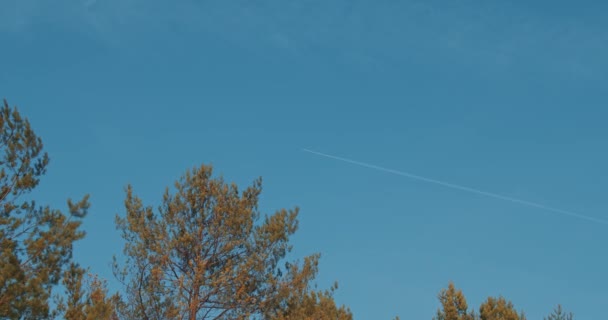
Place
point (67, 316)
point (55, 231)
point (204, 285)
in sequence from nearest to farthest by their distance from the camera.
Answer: point (67, 316) < point (55, 231) < point (204, 285)

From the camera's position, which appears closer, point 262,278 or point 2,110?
point 2,110

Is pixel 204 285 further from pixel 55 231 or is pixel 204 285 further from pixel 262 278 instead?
pixel 55 231

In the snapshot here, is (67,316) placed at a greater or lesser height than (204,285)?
lesser

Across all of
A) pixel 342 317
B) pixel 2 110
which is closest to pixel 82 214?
pixel 2 110

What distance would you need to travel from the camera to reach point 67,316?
1597 centimetres

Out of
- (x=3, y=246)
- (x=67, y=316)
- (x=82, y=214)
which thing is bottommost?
(x=67, y=316)

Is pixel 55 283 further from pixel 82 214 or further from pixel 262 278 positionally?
pixel 262 278

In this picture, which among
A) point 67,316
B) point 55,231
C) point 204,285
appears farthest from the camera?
point 204,285

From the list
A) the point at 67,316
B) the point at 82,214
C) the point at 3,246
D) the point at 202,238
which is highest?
the point at 202,238

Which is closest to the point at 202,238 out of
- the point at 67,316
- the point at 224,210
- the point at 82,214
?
the point at 224,210

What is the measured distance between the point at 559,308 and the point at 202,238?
1287 centimetres

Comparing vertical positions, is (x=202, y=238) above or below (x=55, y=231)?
above

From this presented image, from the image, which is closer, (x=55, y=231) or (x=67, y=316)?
(x=67, y=316)

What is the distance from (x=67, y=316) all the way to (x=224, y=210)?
7.67 meters
